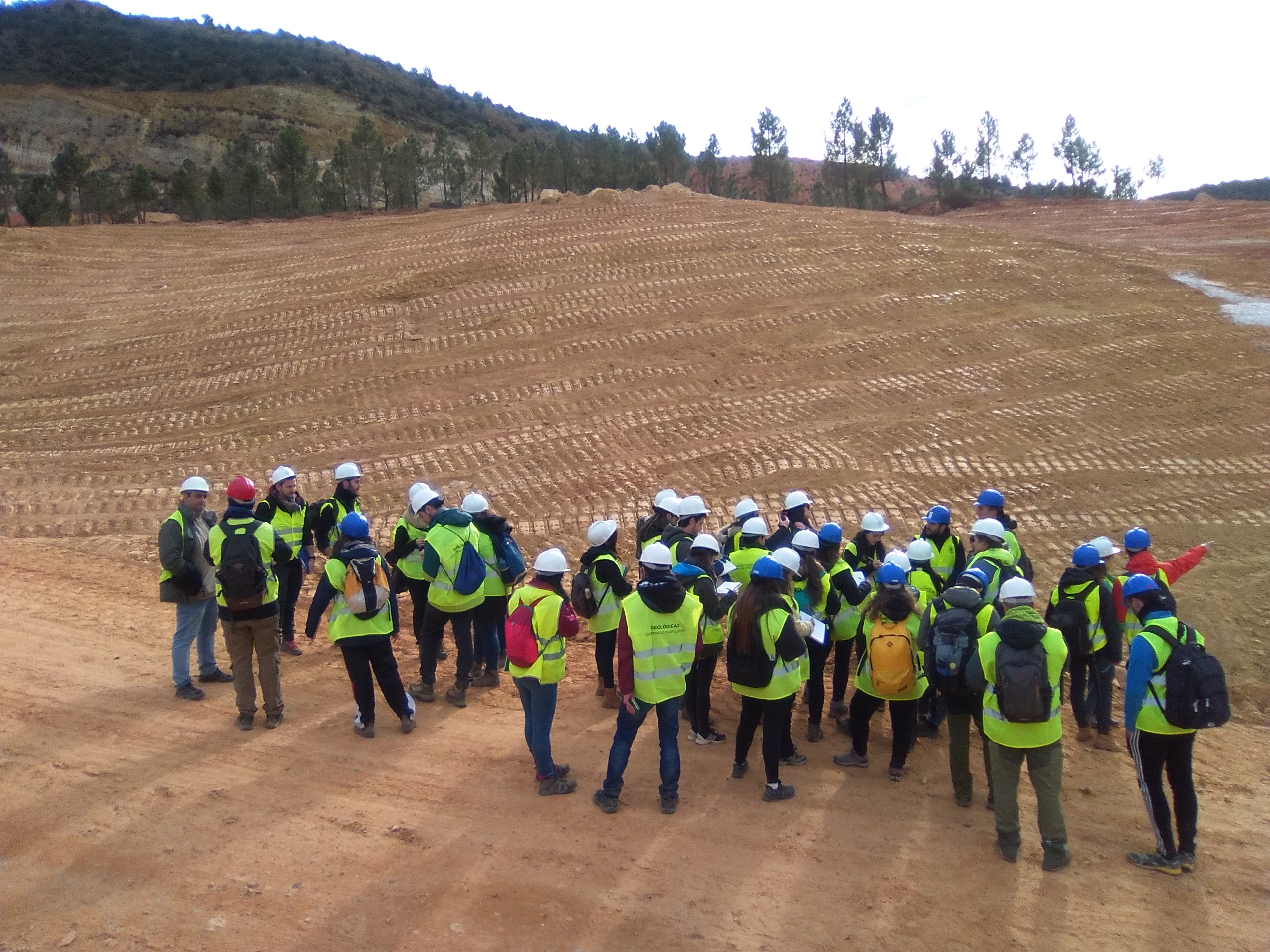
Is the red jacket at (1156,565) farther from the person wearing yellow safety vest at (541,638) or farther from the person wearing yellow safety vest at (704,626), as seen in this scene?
the person wearing yellow safety vest at (541,638)

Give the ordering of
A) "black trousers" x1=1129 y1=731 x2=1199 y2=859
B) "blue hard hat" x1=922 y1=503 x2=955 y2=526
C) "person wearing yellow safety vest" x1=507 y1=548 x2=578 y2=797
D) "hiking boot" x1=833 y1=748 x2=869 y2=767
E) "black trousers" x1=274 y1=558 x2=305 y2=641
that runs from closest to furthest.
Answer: "black trousers" x1=1129 y1=731 x2=1199 y2=859 < "person wearing yellow safety vest" x1=507 y1=548 x2=578 y2=797 < "hiking boot" x1=833 y1=748 x2=869 y2=767 < "blue hard hat" x1=922 y1=503 x2=955 y2=526 < "black trousers" x1=274 y1=558 x2=305 y2=641

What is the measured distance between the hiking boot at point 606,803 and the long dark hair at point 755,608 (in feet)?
4.10

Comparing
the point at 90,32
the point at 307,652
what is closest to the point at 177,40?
the point at 90,32

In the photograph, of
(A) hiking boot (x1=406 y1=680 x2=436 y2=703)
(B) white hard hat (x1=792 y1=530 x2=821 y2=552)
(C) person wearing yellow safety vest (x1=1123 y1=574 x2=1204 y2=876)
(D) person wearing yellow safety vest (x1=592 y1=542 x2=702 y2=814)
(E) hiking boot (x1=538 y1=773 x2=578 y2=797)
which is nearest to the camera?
(C) person wearing yellow safety vest (x1=1123 y1=574 x2=1204 y2=876)

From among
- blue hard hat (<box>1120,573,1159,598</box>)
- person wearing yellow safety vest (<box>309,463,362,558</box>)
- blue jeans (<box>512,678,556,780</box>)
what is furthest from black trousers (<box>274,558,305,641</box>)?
blue hard hat (<box>1120,573,1159,598</box>)

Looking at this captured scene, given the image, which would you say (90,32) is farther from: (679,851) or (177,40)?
(679,851)

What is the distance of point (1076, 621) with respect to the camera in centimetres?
693

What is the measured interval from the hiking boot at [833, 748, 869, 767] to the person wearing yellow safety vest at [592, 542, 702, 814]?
4.88 feet

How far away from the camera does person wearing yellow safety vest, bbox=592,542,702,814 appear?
5.64 metres

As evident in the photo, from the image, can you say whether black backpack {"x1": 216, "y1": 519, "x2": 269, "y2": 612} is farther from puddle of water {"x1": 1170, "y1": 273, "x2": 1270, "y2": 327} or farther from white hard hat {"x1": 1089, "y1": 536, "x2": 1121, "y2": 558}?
puddle of water {"x1": 1170, "y1": 273, "x2": 1270, "y2": 327}

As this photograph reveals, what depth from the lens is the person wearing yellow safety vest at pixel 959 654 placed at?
19.0 feet

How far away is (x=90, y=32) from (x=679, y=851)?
329 feet

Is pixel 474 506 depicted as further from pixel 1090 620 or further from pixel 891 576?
pixel 1090 620

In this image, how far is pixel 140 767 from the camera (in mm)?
6359
